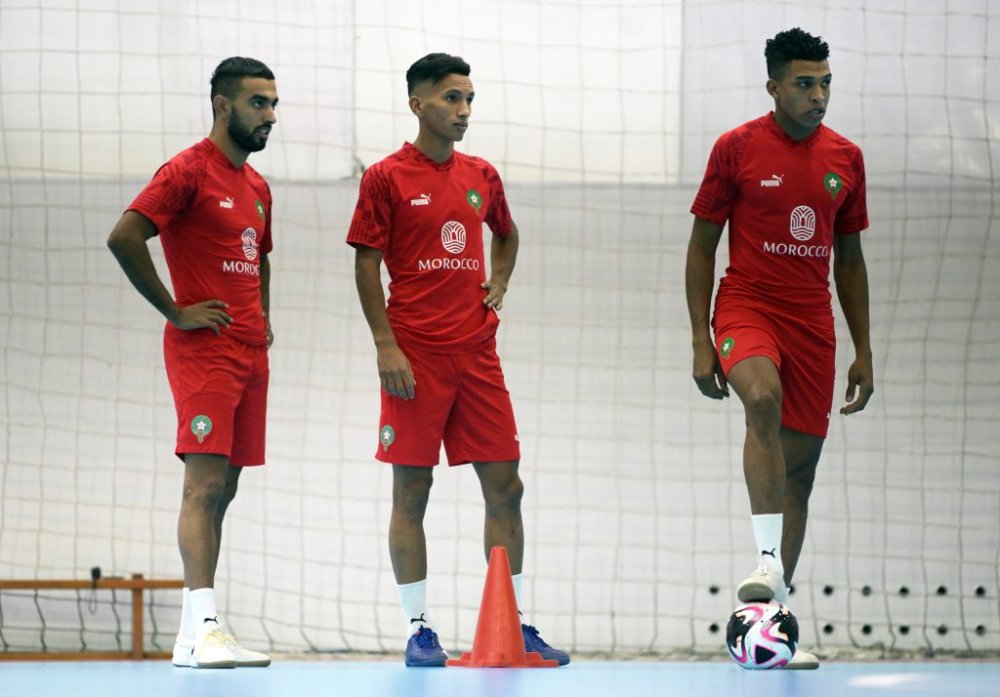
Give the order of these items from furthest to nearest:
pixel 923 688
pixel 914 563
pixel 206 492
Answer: pixel 914 563 < pixel 206 492 < pixel 923 688

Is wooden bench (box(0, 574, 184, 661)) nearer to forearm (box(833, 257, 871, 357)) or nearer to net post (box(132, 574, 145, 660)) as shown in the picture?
net post (box(132, 574, 145, 660))

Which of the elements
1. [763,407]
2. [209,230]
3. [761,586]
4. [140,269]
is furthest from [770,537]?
[140,269]

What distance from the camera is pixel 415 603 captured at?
5340 mm

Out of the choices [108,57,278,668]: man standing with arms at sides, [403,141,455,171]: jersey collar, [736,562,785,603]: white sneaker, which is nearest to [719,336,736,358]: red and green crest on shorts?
[736,562,785,603]: white sneaker

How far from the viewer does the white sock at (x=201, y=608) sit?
495 cm

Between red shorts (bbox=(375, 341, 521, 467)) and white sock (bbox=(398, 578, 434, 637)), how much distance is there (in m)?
0.45

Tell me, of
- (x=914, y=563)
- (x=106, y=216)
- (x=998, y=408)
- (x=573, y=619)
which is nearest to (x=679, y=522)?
(x=573, y=619)

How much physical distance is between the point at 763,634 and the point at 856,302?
1482 mm

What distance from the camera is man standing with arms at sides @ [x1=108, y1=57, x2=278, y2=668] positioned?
5.05 metres

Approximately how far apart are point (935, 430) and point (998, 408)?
1.12 feet

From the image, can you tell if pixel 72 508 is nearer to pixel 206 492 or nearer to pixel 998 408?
pixel 206 492

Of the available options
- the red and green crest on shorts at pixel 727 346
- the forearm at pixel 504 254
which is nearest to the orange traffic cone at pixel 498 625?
the red and green crest on shorts at pixel 727 346

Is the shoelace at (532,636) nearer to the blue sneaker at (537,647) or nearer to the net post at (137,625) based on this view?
the blue sneaker at (537,647)

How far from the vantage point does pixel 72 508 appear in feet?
24.1
